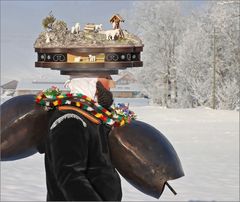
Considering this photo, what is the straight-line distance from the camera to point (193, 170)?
9.13 metres

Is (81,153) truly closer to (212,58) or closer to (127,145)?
(127,145)

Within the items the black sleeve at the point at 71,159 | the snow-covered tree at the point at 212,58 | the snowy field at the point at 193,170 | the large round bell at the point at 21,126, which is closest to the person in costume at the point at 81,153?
the black sleeve at the point at 71,159

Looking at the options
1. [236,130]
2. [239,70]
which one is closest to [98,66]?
[236,130]

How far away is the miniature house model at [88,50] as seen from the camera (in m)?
2.18

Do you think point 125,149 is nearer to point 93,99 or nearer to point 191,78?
point 93,99

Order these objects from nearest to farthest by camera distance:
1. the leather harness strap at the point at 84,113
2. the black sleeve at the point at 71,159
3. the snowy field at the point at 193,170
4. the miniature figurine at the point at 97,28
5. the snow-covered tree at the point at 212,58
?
the black sleeve at the point at 71,159 < the leather harness strap at the point at 84,113 < the miniature figurine at the point at 97,28 < the snowy field at the point at 193,170 < the snow-covered tree at the point at 212,58

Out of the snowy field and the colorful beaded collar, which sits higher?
the colorful beaded collar

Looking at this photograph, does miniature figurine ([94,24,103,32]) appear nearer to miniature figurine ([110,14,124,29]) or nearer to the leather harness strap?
miniature figurine ([110,14,124,29])

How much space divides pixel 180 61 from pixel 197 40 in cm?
188

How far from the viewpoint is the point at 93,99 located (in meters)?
2.24

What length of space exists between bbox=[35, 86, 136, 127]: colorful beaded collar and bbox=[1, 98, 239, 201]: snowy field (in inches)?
166

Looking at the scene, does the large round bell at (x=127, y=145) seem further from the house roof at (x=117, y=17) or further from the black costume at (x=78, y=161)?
the house roof at (x=117, y=17)

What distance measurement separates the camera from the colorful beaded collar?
2.16 m

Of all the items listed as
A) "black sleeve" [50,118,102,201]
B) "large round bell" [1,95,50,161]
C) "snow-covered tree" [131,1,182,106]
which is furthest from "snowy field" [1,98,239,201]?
"snow-covered tree" [131,1,182,106]
